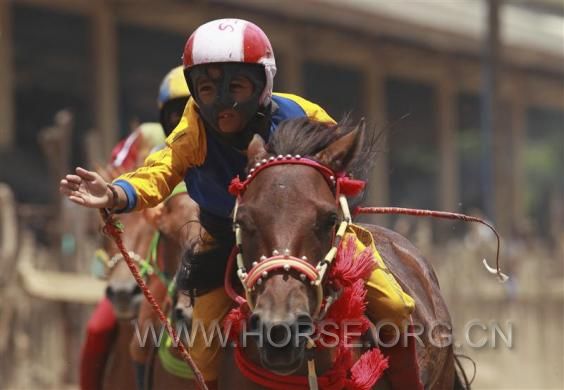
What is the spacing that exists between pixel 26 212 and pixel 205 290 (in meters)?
6.77

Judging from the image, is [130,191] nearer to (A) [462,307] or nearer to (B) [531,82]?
(A) [462,307]

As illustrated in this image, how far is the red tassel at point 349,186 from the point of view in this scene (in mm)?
4977

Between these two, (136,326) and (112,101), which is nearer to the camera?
(136,326)

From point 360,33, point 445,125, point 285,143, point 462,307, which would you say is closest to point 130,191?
point 285,143

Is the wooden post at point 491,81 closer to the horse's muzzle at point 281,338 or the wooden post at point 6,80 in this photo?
the wooden post at point 6,80

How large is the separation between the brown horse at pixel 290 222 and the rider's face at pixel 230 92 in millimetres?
192

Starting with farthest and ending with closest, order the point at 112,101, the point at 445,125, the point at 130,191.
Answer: the point at 445,125
the point at 112,101
the point at 130,191

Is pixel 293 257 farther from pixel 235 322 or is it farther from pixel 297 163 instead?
pixel 235 322

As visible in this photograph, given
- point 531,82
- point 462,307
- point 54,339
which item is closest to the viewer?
point 54,339

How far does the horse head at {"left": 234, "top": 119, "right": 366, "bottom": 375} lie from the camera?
4492 millimetres

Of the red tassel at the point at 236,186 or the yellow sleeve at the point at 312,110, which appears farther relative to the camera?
Answer: the yellow sleeve at the point at 312,110

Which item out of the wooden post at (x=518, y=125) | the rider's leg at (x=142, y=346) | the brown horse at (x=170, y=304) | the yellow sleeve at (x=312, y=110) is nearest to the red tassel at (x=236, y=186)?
the yellow sleeve at (x=312, y=110)

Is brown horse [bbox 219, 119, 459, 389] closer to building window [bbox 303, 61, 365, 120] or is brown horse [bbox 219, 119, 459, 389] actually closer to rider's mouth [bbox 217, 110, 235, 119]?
rider's mouth [bbox 217, 110, 235, 119]

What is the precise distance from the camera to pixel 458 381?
22.2ft
